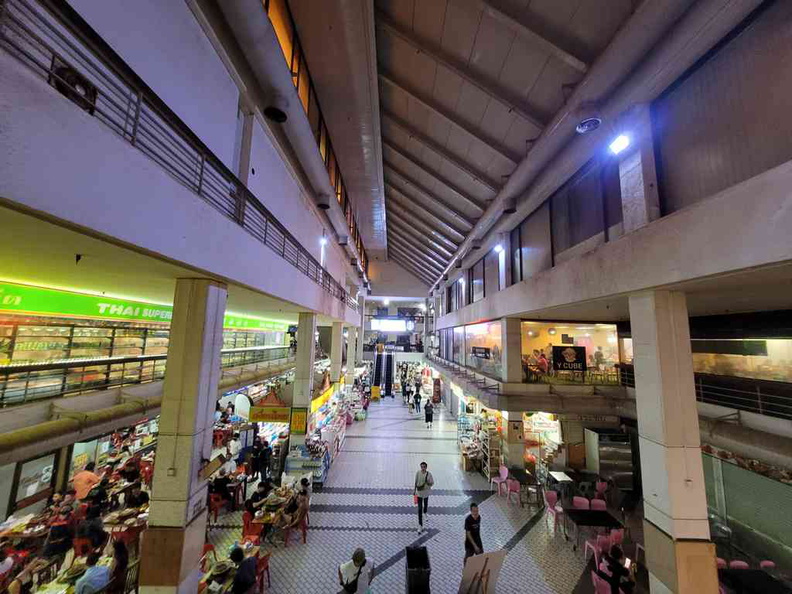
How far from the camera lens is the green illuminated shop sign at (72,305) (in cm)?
628

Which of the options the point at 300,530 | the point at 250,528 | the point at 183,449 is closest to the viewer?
the point at 183,449

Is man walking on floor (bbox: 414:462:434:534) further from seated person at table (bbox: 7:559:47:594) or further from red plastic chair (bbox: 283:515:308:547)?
seated person at table (bbox: 7:559:47:594)

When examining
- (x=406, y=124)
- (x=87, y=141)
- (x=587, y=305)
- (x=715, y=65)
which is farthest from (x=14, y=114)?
(x=406, y=124)

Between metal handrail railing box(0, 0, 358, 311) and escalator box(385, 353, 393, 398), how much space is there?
21924mm

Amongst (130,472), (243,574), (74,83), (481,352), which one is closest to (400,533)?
(243,574)

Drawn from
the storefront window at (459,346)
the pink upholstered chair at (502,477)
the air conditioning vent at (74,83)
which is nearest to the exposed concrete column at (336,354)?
the storefront window at (459,346)

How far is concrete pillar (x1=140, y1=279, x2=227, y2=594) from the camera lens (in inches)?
162

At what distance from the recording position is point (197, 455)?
4.48 meters

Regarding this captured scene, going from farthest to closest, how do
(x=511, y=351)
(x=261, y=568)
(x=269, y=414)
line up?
(x=511, y=351) < (x=269, y=414) < (x=261, y=568)

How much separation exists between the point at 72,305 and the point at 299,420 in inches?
241

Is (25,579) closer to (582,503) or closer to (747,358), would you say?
(582,503)

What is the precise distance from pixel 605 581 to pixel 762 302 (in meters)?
5.62

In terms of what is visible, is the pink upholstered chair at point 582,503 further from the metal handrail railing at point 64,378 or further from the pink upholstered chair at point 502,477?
the metal handrail railing at point 64,378

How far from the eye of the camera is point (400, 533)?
754cm
